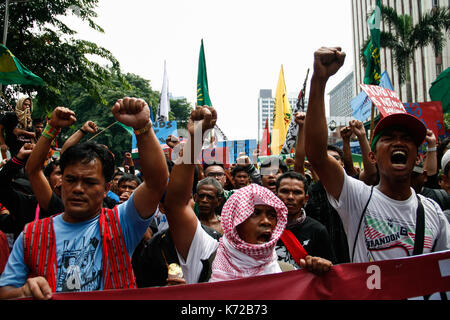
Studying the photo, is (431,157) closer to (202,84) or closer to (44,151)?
(44,151)

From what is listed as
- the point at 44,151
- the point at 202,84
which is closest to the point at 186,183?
the point at 44,151

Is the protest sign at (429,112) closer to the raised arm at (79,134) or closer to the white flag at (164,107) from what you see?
the white flag at (164,107)

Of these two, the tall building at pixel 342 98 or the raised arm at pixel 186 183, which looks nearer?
the raised arm at pixel 186 183

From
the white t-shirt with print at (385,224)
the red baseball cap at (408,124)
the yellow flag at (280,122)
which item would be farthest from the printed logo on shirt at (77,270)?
the yellow flag at (280,122)

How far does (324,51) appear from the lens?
2.11 meters

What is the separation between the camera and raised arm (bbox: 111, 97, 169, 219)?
1950mm

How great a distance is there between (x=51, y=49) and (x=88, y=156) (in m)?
12.0

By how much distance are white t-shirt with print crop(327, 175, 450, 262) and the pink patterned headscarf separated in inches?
16.1

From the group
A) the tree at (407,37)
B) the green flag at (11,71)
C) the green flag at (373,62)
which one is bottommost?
the green flag at (373,62)

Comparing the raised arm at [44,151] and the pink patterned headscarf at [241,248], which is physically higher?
the raised arm at [44,151]

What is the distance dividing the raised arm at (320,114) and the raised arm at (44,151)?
148 cm

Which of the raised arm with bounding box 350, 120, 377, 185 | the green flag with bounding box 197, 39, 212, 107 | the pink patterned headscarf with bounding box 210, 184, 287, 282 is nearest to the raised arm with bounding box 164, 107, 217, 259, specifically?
the pink patterned headscarf with bounding box 210, 184, 287, 282

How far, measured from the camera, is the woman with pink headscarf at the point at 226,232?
6.56 feet

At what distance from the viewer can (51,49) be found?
12.4 meters
